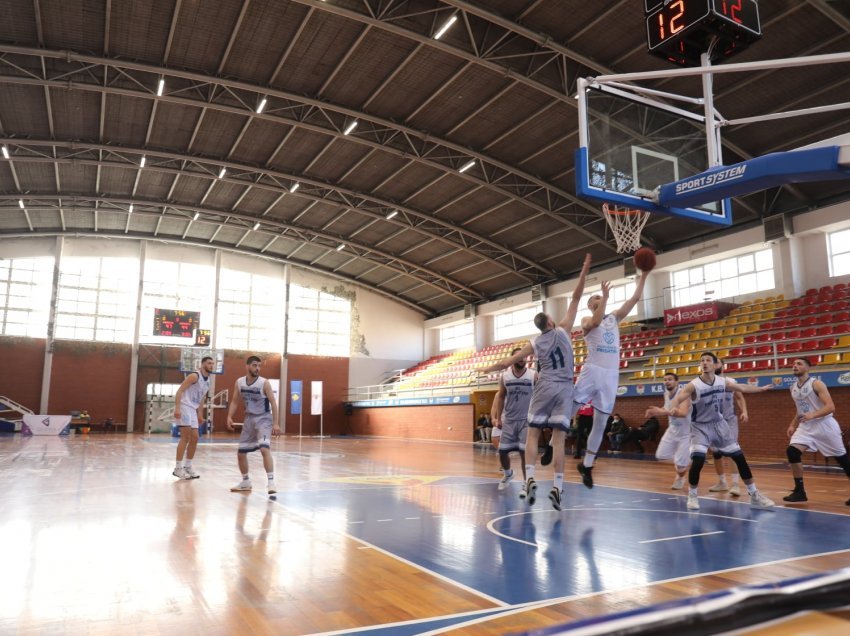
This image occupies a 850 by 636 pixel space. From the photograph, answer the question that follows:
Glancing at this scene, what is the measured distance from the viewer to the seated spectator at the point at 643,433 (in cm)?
1675

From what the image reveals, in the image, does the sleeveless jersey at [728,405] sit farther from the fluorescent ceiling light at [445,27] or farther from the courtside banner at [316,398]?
the courtside banner at [316,398]

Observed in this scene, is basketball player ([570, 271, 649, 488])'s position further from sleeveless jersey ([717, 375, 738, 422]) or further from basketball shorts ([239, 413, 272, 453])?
basketball shorts ([239, 413, 272, 453])

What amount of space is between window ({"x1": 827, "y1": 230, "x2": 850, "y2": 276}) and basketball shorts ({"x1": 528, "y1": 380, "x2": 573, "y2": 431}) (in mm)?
16583

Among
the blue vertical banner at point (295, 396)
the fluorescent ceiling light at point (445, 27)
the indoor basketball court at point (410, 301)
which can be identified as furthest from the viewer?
the blue vertical banner at point (295, 396)

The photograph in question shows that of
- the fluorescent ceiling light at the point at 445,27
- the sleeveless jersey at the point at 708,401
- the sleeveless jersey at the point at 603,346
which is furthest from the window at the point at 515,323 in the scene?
the sleeveless jersey at the point at 603,346

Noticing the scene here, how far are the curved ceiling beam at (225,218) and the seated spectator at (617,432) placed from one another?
16.0m

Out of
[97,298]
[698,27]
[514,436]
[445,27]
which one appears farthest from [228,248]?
[698,27]

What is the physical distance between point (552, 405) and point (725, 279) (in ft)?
60.1

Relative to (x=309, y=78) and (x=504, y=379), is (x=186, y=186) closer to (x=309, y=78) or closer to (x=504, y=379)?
(x=309, y=78)

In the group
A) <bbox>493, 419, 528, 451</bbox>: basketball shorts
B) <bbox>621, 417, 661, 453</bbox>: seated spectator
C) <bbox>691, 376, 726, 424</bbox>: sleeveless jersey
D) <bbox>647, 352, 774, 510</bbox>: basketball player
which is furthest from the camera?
<bbox>621, 417, 661, 453</bbox>: seated spectator

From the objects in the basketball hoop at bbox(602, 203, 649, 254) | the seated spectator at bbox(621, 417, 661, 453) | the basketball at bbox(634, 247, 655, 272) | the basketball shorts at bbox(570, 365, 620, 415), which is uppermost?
the basketball hoop at bbox(602, 203, 649, 254)

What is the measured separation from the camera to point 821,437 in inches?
→ 301

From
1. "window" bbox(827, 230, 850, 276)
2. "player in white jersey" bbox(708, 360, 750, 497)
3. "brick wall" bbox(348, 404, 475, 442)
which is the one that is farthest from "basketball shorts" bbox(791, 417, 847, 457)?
"brick wall" bbox(348, 404, 475, 442)

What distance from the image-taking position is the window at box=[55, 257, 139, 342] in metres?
30.2
